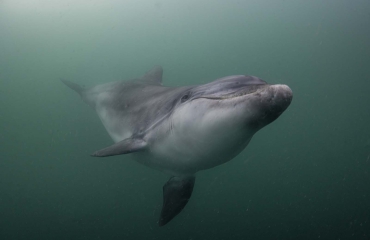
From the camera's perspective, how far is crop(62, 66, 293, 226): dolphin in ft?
8.05

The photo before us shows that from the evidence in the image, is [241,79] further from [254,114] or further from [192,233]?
[192,233]

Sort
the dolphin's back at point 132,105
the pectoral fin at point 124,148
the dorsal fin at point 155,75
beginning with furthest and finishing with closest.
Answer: the dorsal fin at point 155,75 < the dolphin's back at point 132,105 < the pectoral fin at point 124,148

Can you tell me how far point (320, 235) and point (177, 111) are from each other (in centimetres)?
881

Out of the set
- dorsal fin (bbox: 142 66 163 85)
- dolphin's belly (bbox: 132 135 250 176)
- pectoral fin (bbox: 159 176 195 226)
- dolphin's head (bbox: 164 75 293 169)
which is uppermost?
dolphin's head (bbox: 164 75 293 169)

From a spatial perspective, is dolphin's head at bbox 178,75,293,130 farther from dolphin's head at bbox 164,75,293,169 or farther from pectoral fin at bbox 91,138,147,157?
pectoral fin at bbox 91,138,147,157

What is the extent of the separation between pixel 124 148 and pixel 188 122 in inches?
55.8

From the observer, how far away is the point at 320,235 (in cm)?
926

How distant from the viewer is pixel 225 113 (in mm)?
2623

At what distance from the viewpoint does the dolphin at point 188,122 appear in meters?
2.45

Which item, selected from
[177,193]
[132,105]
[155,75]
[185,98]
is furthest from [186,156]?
[155,75]

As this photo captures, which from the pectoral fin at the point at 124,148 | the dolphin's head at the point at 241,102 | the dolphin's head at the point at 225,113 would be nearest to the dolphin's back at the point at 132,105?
the pectoral fin at the point at 124,148

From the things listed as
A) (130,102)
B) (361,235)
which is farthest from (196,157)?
(361,235)

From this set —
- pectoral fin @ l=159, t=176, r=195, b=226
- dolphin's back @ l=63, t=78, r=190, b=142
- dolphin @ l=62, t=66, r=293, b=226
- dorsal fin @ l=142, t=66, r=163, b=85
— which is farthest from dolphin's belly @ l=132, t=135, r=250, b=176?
dorsal fin @ l=142, t=66, r=163, b=85

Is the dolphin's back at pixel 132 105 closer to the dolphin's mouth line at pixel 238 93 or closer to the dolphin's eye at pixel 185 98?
the dolphin's eye at pixel 185 98
